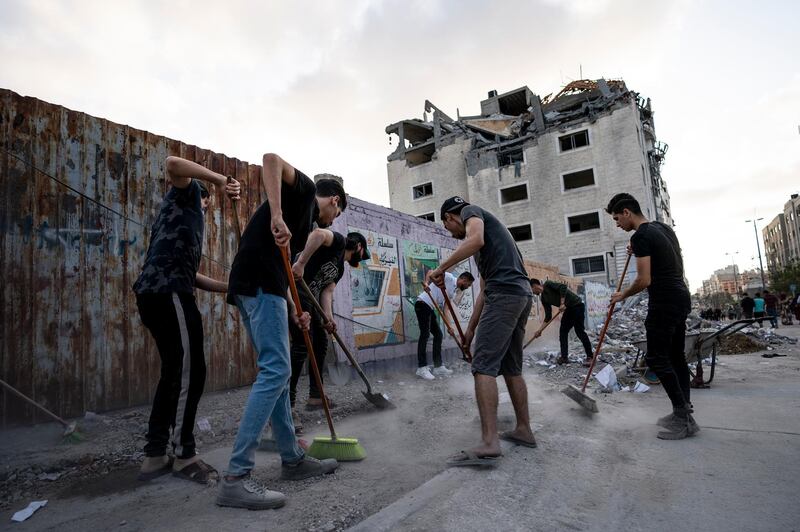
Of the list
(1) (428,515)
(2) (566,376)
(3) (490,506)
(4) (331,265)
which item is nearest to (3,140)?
(4) (331,265)

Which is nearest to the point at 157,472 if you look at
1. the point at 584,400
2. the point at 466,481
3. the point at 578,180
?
the point at 466,481

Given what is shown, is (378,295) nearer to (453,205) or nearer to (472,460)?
(453,205)

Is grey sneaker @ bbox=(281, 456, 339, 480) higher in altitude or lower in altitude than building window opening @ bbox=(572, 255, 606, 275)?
lower

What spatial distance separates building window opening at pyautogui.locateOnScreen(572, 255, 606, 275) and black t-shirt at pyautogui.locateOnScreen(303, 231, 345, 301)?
26.1 metres

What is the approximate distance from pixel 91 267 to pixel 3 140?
1.16m

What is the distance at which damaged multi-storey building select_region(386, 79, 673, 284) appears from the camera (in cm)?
2677

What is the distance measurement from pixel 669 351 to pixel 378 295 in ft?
14.6

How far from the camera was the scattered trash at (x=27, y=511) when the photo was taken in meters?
2.06

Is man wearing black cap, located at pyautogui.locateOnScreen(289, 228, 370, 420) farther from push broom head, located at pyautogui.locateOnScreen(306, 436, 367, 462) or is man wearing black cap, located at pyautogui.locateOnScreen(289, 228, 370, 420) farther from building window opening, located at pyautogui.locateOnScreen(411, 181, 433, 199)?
building window opening, located at pyautogui.locateOnScreen(411, 181, 433, 199)

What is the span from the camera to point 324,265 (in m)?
4.19

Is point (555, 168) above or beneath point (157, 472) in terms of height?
above

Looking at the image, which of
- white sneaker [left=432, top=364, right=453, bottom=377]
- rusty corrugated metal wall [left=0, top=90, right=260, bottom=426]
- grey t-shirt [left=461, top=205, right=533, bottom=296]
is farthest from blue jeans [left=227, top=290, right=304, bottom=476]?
white sneaker [left=432, top=364, right=453, bottom=377]

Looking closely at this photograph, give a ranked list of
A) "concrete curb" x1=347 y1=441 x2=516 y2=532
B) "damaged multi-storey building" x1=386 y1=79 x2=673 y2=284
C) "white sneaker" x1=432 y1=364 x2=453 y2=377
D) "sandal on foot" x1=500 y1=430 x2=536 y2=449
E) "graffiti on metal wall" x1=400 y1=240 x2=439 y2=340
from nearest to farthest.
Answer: "concrete curb" x1=347 y1=441 x2=516 y2=532
"sandal on foot" x1=500 y1=430 x2=536 y2=449
"white sneaker" x1=432 y1=364 x2=453 y2=377
"graffiti on metal wall" x1=400 y1=240 x2=439 y2=340
"damaged multi-storey building" x1=386 y1=79 x2=673 y2=284

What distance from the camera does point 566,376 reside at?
21.6 feet
